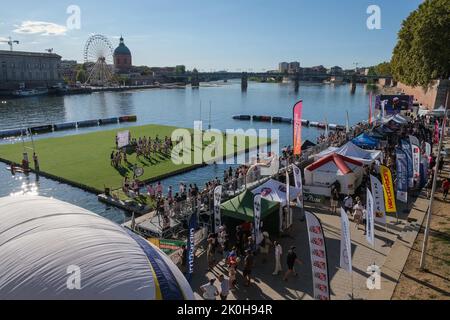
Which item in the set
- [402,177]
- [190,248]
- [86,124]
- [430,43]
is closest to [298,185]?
[402,177]

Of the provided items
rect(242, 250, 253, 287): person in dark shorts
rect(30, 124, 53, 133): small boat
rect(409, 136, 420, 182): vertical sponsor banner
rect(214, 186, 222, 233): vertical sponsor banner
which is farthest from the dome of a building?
rect(30, 124, 53, 133): small boat

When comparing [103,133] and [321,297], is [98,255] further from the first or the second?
[103,133]

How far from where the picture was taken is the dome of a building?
5.33m

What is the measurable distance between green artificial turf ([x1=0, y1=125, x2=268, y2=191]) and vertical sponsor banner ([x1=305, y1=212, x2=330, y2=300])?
54.9 feet

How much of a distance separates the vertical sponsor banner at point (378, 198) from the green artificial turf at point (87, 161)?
50.4 feet

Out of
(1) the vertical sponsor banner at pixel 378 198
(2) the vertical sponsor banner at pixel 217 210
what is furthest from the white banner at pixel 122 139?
(1) the vertical sponsor banner at pixel 378 198

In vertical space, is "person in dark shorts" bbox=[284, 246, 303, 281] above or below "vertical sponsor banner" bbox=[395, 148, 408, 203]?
below

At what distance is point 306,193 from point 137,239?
15.0m

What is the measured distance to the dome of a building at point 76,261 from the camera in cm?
533

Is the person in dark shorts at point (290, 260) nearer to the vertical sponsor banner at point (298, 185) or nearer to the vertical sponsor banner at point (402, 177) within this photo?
the vertical sponsor banner at point (298, 185)

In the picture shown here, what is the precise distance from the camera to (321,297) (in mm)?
9984

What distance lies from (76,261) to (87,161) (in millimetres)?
26768

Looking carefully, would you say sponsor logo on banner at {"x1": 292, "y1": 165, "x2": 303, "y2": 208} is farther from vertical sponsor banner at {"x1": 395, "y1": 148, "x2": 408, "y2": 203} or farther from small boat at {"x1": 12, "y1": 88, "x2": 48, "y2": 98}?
small boat at {"x1": 12, "y1": 88, "x2": 48, "y2": 98}

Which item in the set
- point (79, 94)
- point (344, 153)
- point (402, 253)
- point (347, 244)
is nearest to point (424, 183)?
point (344, 153)
